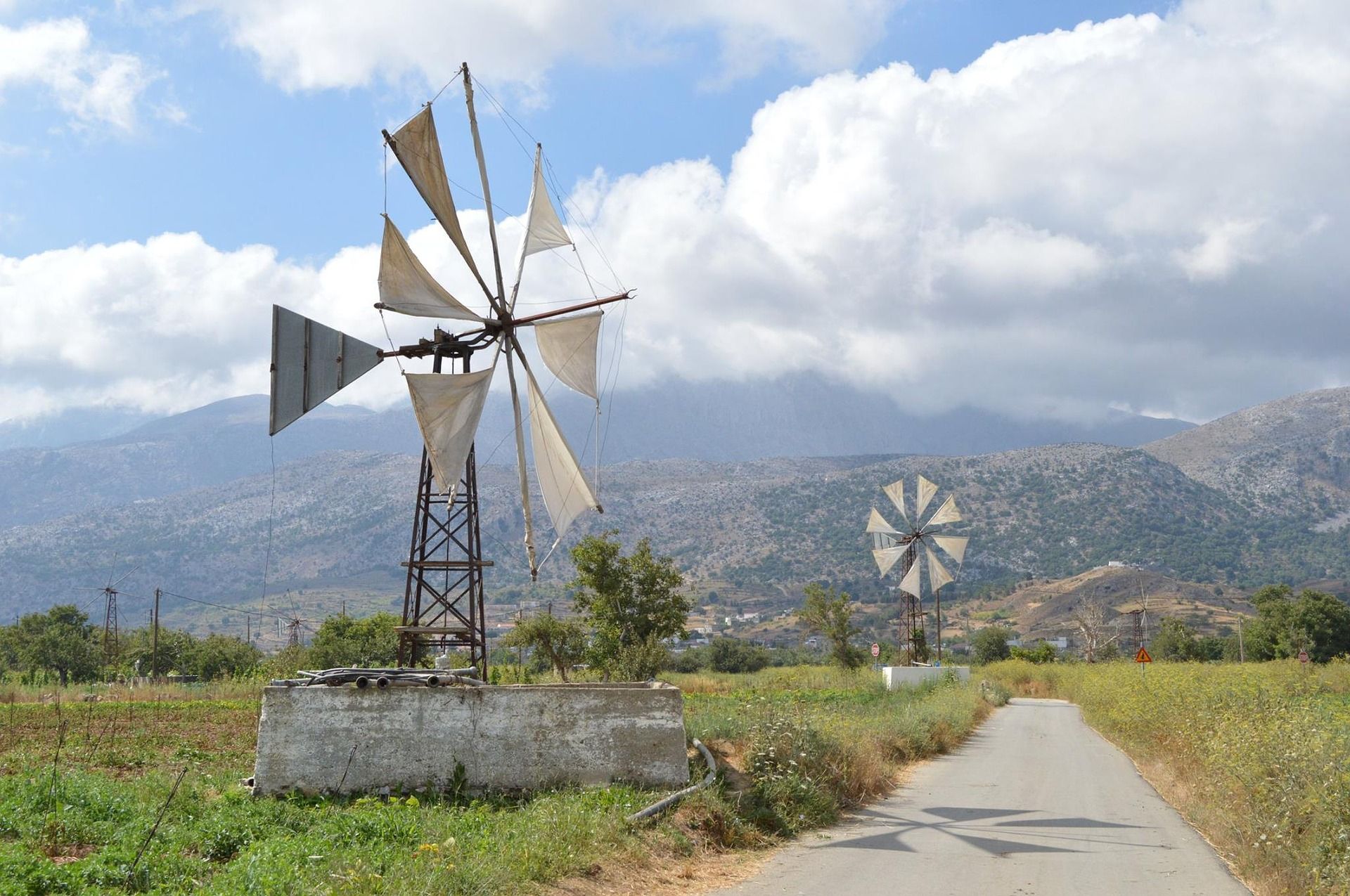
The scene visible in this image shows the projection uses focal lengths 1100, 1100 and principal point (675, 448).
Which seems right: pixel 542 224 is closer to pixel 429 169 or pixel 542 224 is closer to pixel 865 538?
pixel 429 169

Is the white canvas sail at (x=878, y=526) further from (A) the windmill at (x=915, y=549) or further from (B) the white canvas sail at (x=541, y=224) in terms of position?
(B) the white canvas sail at (x=541, y=224)

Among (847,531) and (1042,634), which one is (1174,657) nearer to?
(1042,634)

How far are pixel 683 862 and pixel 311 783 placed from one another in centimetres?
501

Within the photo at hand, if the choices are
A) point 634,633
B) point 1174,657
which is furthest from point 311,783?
point 1174,657

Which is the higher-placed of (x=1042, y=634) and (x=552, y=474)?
(x=552, y=474)

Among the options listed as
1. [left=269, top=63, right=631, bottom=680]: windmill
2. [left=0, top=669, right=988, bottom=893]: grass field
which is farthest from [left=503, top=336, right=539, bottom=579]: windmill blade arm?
[left=0, top=669, right=988, bottom=893]: grass field

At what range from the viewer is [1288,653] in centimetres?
6788

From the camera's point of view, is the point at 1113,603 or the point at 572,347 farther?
the point at 1113,603

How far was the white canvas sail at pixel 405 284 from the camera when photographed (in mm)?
18188

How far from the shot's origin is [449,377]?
706 inches

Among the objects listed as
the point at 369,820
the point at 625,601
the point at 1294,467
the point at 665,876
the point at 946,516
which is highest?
the point at 1294,467

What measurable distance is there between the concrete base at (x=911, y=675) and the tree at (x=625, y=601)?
47.1 feet

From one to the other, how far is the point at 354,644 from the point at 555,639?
14506 millimetres

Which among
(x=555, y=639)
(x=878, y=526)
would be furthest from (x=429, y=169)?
(x=878, y=526)
